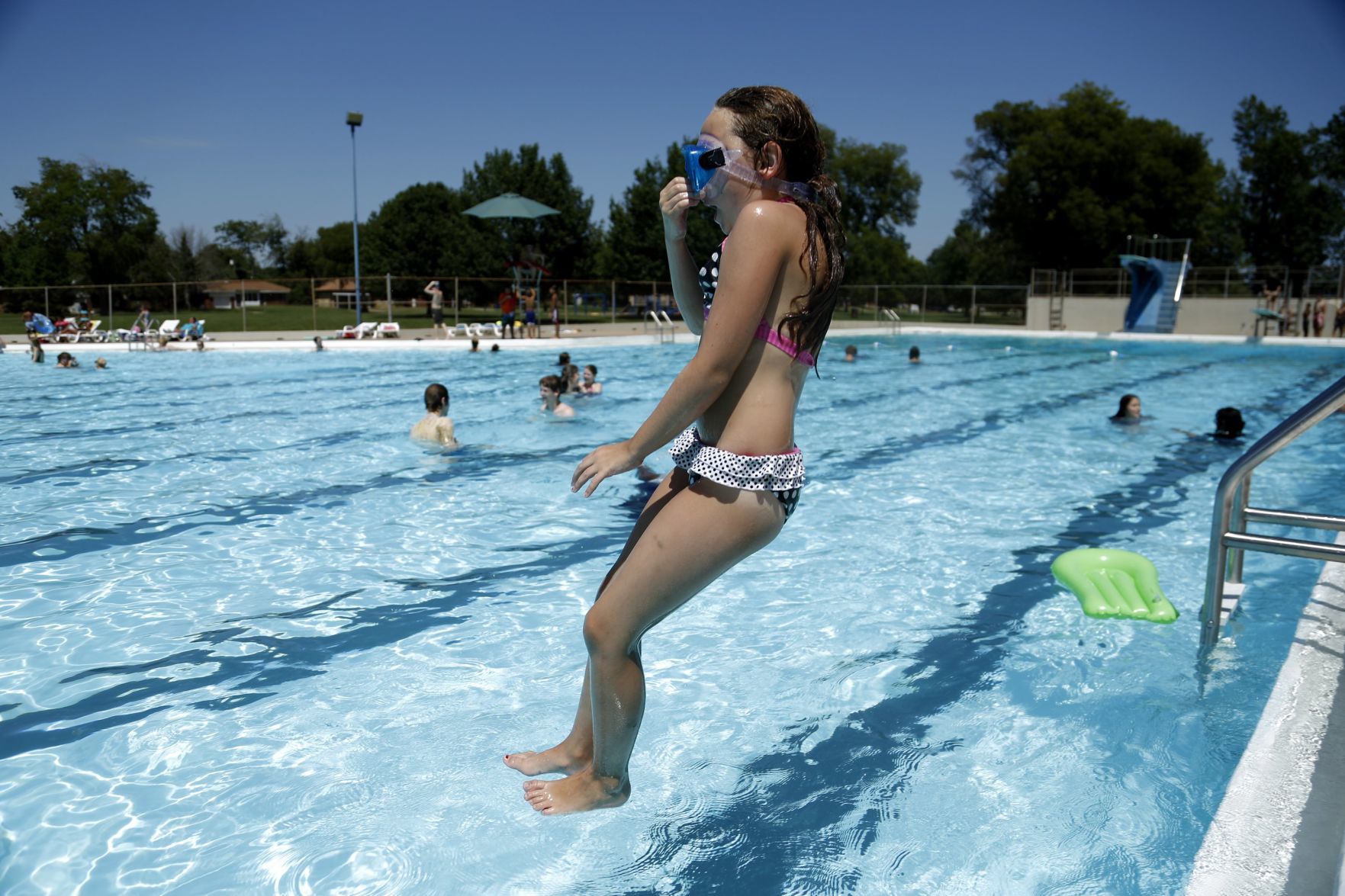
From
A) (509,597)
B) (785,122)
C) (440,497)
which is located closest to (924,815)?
(785,122)

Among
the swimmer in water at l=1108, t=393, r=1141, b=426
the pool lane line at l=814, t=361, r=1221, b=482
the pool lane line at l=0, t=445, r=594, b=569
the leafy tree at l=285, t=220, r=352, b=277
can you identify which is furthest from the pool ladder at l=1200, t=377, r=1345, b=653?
the leafy tree at l=285, t=220, r=352, b=277

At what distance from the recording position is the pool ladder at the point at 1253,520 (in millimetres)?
3184

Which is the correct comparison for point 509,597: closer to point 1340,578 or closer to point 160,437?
point 1340,578

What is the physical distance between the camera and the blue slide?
32531 millimetres

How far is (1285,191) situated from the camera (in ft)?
175

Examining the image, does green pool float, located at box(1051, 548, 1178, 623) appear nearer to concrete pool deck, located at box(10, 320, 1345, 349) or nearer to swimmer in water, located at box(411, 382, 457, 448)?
swimmer in water, located at box(411, 382, 457, 448)

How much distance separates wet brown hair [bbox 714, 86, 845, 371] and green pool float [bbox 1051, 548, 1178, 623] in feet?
11.6

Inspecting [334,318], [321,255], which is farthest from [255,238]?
[334,318]

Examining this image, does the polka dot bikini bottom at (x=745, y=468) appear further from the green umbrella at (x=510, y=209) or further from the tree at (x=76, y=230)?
the tree at (x=76, y=230)

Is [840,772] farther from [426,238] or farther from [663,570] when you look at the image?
[426,238]

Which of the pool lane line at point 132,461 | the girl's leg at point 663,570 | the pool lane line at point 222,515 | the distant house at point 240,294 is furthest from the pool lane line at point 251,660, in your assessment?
the distant house at point 240,294

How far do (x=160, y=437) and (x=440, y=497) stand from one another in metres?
4.62

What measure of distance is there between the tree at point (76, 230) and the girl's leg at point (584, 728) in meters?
60.5

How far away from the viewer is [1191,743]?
11.2 ft
